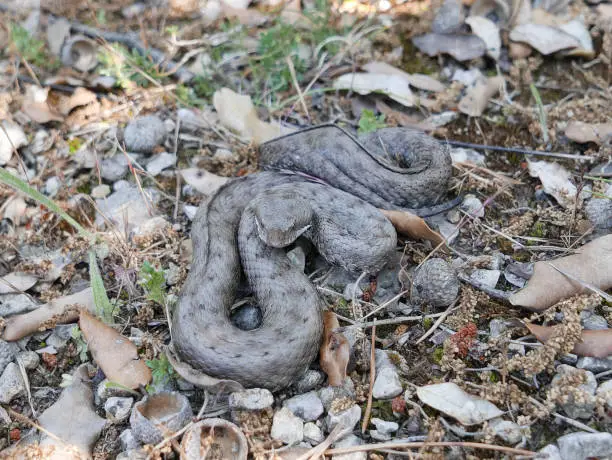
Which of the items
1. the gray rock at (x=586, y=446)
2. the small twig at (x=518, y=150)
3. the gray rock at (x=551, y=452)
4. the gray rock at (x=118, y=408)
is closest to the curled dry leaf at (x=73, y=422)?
the gray rock at (x=118, y=408)

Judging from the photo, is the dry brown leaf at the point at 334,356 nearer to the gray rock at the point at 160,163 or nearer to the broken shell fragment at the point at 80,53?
the gray rock at the point at 160,163

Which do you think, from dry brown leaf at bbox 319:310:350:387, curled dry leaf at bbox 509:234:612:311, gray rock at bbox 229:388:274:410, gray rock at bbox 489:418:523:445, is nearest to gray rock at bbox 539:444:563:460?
gray rock at bbox 489:418:523:445

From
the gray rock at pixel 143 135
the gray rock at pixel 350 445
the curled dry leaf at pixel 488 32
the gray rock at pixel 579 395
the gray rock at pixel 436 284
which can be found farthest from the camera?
the curled dry leaf at pixel 488 32

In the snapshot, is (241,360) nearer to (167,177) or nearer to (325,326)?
(325,326)

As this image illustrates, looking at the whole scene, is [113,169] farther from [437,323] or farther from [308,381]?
[437,323]

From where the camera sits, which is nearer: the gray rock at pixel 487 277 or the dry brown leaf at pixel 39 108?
the gray rock at pixel 487 277

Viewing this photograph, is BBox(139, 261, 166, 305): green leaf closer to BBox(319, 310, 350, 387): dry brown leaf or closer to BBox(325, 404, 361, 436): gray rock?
BBox(319, 310, 350, 387): dry brown leaf

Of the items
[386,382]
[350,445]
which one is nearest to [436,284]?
[386,382]
